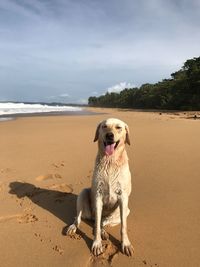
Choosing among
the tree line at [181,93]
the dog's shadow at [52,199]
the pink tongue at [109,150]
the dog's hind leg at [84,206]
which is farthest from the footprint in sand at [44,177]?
the tree line at [181,93]

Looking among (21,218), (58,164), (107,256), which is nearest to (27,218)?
(21,218)

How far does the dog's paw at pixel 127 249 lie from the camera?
3.86 metres

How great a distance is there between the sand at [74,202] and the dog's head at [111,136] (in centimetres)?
102

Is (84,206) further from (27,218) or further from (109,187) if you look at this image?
(27,218)

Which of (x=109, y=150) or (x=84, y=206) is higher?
(x=109, y=150)

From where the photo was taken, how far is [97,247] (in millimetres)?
3959

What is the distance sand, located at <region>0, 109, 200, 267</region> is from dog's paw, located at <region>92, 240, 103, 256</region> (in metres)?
0.06

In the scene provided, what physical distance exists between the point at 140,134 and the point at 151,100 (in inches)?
1957

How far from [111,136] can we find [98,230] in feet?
3.64

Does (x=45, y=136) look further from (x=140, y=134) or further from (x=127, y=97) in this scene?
(x=127, y=97)

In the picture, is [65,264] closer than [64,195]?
Yes

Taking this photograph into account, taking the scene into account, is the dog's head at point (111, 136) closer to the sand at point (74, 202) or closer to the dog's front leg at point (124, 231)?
the dog's front leg at point (124, 231)

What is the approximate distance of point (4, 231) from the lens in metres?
4.34

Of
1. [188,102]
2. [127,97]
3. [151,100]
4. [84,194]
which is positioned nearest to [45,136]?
[84,194]
